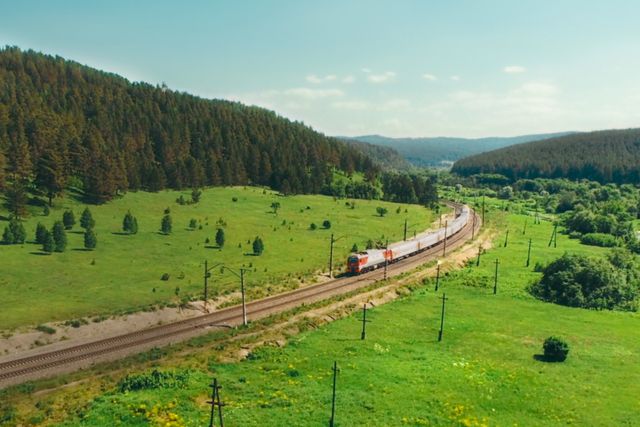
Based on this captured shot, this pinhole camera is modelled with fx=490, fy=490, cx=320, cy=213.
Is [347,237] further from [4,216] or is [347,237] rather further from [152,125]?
[152,125]

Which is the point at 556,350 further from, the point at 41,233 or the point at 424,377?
the point at 41,233

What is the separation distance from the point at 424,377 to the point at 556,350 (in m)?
15.8

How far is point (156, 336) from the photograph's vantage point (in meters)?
52.9

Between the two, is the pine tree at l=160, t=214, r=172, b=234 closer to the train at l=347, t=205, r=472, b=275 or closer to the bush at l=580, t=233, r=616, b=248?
the train at l=347, t=205, r=472, b=275

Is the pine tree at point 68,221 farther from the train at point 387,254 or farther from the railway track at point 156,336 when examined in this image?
the train at point 387,254

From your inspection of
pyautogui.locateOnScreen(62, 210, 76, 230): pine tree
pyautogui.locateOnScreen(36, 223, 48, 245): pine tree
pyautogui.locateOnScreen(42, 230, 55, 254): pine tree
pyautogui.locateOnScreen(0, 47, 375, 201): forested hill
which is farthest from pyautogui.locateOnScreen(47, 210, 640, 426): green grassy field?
pyautogui.locateOnScreen(0, 47, 375, 201): forested hill

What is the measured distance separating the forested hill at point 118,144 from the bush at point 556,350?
3797 inches

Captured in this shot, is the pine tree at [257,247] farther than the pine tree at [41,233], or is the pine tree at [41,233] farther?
the pine tree at [257,247]

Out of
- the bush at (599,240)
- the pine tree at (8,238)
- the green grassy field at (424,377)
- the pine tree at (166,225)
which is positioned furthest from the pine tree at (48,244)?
the bush at (599,240)

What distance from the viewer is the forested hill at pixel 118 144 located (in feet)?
370

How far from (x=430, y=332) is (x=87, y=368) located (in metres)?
36.1

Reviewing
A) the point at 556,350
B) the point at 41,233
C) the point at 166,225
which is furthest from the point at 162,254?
the point at 556,350

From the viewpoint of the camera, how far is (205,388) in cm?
3947

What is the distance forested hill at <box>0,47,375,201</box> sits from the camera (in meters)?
113
